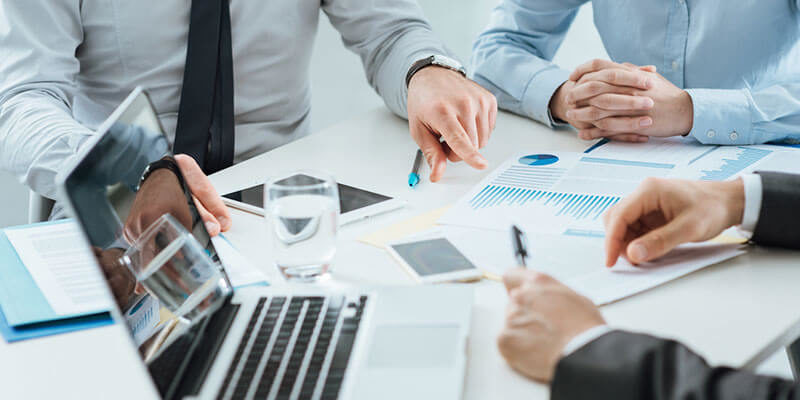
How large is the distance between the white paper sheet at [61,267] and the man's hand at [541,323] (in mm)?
423

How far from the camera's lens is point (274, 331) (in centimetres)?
70

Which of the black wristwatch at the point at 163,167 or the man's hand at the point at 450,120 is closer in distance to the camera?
the black wristwatch at the point at 163,167

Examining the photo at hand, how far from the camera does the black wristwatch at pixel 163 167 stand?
772 millimetres

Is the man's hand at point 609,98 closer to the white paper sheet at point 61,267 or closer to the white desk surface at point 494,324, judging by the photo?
the white desk surface at point 494,324

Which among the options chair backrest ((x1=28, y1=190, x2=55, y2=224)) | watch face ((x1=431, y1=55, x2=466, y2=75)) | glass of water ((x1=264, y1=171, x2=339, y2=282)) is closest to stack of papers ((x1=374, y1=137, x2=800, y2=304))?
glass of water ((x1=264, y1=171, x2=339, y2=282))

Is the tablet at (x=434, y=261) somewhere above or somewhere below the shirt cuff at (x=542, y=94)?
above

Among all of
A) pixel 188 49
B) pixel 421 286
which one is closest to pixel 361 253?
pixel 421 286

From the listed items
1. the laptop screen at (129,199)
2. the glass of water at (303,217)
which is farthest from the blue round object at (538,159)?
the laptop screen at (129,199)

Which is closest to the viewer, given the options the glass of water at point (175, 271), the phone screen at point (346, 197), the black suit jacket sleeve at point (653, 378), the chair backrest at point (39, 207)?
the black suit jacket sleeve at point (653, 378)

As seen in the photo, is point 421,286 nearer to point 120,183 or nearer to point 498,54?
point 120,183

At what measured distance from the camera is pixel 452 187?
44.8 inches

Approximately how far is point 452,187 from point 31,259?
607 mm

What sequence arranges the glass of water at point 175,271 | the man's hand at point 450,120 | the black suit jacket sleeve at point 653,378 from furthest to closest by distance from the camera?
the man's hand at point 450,120
the glass of water at point 175,271
the black suit jacket sleeve at point 653,378

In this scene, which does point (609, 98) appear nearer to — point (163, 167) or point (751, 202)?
point (751, 202)
